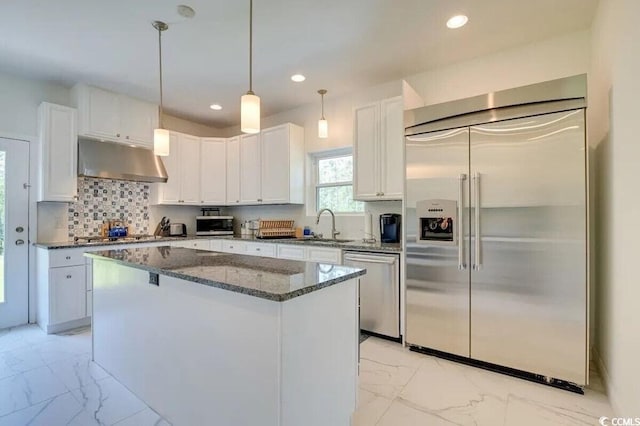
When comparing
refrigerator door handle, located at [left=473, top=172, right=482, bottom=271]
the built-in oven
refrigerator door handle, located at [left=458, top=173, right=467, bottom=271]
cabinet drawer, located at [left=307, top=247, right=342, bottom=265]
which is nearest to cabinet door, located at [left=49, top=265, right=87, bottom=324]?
cabinet drawer, located at [left=307, top=247, right=342, bottom=265]

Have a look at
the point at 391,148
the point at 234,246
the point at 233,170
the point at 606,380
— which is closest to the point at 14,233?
the point at 234,246

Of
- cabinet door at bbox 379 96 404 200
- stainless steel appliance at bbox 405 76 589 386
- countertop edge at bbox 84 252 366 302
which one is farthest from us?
cabinet door at bbox 379 96 404 200

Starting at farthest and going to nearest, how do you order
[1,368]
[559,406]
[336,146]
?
[336,146]
[1,368]
[559,406]

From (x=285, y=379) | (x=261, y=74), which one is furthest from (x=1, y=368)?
(x=261, y=74)

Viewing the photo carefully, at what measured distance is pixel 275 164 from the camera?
4.35m

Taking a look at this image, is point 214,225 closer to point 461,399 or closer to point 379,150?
point 379,150

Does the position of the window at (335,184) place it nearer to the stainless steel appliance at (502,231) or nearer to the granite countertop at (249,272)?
the stainless steel appliance at (502,231)

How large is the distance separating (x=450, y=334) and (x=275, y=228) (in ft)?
8.23

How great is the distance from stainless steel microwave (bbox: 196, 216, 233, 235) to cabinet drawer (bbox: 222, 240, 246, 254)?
1.65ft

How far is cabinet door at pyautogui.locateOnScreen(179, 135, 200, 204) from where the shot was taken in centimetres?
465

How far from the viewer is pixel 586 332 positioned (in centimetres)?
212

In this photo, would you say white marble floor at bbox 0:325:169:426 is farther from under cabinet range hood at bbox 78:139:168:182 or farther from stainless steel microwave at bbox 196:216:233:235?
stainless steel microwave at bbox 196:216:233:235

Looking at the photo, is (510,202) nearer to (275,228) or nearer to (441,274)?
(441,274)

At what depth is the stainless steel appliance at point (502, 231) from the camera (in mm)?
2162
